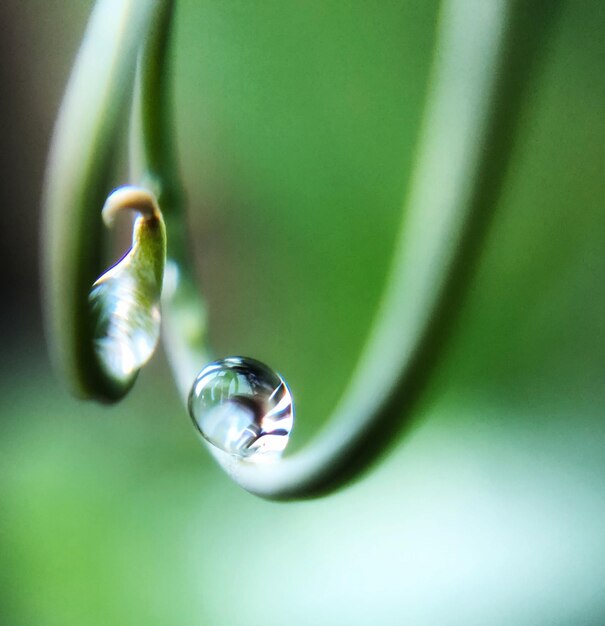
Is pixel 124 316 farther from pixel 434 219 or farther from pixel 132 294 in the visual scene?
pixel 434 219

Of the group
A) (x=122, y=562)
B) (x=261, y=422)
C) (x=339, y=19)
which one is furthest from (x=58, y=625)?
(x=339, y=19)

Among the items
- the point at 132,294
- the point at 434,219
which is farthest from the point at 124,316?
the point at 434,219

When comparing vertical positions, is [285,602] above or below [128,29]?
below

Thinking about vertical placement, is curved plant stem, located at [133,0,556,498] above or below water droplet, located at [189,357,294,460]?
above

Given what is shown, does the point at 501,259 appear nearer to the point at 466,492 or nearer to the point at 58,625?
the point at 466,492
